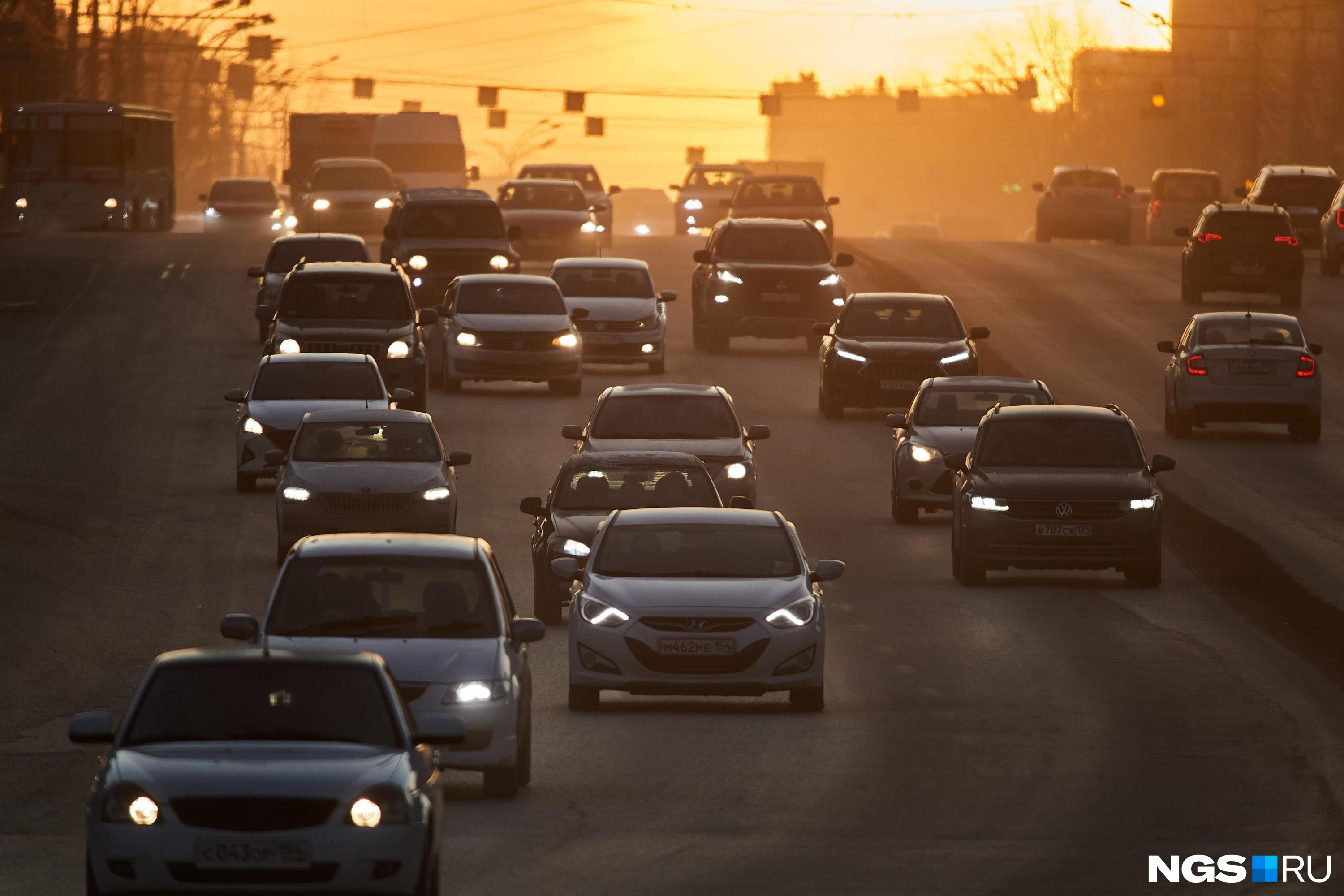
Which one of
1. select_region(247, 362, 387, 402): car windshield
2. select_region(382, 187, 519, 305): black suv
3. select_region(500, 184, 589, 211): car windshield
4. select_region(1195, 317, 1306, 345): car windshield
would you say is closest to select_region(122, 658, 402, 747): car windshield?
select_region(247, 362, 387, 402): car windshield

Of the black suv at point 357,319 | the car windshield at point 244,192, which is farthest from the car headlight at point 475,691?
the car windshield at point 244,192

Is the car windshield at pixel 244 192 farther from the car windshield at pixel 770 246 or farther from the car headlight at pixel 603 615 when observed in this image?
the car headlight at pixel 603 615

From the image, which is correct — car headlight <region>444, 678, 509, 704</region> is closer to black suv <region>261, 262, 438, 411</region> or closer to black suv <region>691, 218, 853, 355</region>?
black suv <region>261, 262, 438, 411</region>

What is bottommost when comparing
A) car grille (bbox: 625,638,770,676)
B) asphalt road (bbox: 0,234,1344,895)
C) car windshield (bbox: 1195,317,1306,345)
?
asphalt road (bbox: 0,234,1344,895)

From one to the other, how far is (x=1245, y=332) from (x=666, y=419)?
11923 mm

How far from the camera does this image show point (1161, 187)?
206ft

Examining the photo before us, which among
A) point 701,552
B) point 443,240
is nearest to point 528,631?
point 701,552

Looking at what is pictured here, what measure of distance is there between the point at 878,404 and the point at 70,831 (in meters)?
22.5

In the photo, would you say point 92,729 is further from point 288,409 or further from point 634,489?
point 288,409

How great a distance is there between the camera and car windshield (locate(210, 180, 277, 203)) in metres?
65.8

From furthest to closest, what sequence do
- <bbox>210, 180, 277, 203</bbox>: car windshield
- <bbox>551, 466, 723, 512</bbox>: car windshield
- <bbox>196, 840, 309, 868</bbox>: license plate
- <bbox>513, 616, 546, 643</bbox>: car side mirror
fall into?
<bbox>210, 180, 277, 203</bbox>: car windshield, <bbox>551, 466, 723, 512</bbox>: car windshield, <bbox>513, 616, 546, 643</bbox>: car side mirror, <bbox>196, 840, 309, 868</bbox>: license plate

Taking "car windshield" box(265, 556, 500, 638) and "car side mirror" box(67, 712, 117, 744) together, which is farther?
"car windshield" box(265, 556, 500, 638)

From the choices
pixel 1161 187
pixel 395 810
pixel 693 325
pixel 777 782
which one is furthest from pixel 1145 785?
pixel 1161 187

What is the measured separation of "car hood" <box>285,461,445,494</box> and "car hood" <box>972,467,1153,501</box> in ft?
17.1
